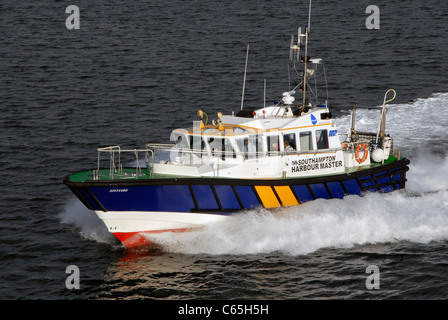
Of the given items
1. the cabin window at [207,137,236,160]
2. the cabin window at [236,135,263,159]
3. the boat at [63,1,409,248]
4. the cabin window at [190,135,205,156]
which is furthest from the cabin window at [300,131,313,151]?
the cabin window at [190,135,205,156]

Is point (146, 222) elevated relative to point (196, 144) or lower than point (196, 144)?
lower

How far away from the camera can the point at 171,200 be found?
21453mm

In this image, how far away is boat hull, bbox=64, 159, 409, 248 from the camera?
21203mm

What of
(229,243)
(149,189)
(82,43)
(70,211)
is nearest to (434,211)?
(229,243)

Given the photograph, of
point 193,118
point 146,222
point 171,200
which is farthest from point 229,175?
point 193,118

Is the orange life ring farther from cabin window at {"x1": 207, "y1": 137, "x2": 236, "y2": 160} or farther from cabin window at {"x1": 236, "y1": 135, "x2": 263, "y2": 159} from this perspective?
cabin window at {"x1": 207, "y1": 137, "x2": 236, "y2": 160}

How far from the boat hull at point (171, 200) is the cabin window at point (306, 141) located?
1162 millimetres

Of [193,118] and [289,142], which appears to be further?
[193,118]

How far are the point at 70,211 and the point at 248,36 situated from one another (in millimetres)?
22659

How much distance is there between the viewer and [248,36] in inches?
1774

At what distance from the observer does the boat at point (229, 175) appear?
2136 centimetres

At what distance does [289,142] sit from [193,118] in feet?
36.4

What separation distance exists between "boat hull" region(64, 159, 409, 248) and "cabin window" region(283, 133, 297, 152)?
1075 millimetres

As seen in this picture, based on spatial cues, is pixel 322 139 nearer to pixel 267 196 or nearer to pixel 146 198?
pixel 267 196
